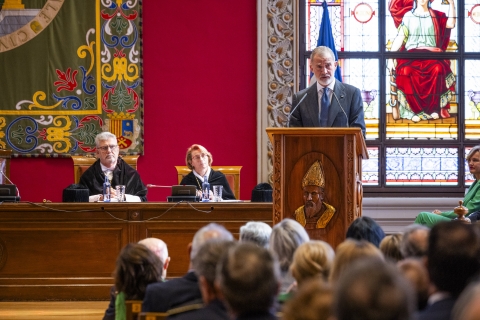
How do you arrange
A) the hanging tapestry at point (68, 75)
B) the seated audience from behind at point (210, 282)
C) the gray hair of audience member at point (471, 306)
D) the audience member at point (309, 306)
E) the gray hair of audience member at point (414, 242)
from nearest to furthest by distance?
1. the gray hair of audience member at point (471, 306)
2. the audience member at point (309, 306)
3. the seated audience from behind at point (210, 282)
4. the gray hair of audience member at point (414, 242)
5. the hanging tapestry at point (68, 75)

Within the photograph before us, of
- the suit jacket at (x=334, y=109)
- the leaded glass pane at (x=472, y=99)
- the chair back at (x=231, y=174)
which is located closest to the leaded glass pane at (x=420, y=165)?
the leaded glass pane at (x=472, y=99)

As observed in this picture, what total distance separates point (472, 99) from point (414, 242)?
7.07 meters

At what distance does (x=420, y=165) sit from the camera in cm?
976

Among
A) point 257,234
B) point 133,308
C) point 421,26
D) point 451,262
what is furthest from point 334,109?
point 421,26

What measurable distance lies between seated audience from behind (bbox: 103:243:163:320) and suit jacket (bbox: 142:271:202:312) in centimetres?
28

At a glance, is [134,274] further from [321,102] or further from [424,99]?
[424,99]

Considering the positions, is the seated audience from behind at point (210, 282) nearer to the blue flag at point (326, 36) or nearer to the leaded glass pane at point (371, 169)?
the blue flag at point (326, 36)

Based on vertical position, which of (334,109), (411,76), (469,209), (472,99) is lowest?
(469,209)

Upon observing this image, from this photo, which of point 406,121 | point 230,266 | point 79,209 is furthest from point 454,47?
point 230,266

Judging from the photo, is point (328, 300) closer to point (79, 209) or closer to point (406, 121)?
point (79, 209)

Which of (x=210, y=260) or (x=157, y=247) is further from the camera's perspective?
(x=157, y=247)

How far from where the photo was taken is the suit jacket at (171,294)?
318cm

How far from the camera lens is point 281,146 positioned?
5031 millimetres

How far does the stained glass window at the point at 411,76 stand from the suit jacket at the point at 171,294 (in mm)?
6748
